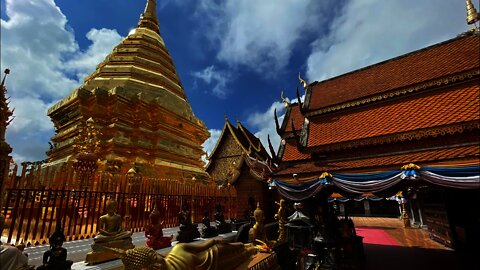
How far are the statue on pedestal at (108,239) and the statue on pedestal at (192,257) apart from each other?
188 centimetres

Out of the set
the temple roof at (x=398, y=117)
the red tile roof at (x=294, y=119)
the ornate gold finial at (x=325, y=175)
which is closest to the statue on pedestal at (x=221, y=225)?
the temple roof at (x=398, y=117)

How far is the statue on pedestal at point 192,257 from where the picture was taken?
6.84 ft

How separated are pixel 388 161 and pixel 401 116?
5.93 ft

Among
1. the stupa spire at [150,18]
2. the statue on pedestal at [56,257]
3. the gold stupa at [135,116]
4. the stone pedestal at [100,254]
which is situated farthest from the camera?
the stupa spire at [150,18]

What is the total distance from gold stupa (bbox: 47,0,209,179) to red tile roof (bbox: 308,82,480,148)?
27.5 feet

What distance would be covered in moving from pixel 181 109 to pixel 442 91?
12678 millimetres

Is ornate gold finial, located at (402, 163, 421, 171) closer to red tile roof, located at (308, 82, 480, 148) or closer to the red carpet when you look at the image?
red tile roof, located at (308, 82, 480, 148)

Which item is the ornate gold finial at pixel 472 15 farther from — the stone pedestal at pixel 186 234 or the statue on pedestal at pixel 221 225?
the stone pedestal at pixel 186 234

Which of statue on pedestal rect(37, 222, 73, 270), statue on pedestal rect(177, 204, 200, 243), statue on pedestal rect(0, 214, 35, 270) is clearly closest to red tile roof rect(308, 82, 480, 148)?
statue on pedestal rect(177, 204, 200, 243)

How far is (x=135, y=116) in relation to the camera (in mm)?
12555

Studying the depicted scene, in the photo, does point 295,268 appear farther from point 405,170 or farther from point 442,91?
point 442,91

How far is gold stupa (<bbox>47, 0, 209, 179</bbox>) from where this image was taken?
37.6ft

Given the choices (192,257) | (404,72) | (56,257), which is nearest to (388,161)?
(404,72)

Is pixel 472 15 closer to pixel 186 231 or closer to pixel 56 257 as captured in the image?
pixel 186 231
